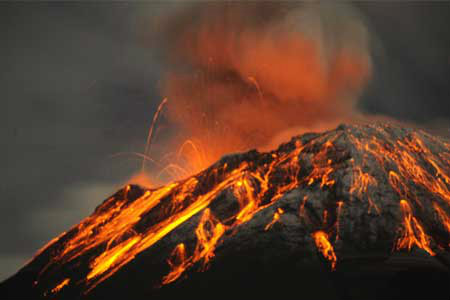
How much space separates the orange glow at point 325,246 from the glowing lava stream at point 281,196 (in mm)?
192

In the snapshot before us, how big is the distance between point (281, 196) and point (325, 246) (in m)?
16.7

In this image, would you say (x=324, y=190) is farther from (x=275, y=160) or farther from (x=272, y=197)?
(x=275, y=160)

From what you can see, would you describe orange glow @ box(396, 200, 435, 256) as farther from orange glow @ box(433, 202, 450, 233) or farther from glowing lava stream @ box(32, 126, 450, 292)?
orange glow @ box(433, 202, 450, 233)

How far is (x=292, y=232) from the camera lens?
9044 centimetres

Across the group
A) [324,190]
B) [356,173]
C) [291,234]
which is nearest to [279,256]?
[291,234]

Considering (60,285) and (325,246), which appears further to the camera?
(60,285)

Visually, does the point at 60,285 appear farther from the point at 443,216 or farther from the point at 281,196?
the point at 443,216

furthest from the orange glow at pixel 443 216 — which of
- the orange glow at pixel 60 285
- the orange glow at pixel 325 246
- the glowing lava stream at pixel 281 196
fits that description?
the orange glow at pixel 60 285

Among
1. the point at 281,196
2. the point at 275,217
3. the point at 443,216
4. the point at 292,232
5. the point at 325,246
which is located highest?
the point at 281,196

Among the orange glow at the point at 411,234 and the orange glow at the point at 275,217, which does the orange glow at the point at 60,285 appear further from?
the orange glow at the point at 411,234

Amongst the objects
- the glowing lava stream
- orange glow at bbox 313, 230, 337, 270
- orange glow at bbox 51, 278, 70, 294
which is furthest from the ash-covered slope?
orange glow at bbox 51, 278, 70, 294

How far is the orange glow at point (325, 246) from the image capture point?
272 ft

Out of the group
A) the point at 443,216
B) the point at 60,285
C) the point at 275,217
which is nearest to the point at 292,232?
the point at 275,217

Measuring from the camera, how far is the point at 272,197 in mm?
105938
